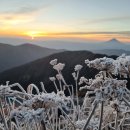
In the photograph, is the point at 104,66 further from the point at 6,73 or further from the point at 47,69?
the point at 6,73

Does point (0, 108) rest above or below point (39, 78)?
above

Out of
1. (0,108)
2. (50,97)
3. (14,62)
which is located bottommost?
(14,62)

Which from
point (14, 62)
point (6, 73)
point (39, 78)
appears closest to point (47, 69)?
point (39, 78)

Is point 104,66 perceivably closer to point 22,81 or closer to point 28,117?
point 28,117

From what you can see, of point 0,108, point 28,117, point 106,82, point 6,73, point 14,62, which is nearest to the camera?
point 28,117

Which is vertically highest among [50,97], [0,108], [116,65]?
[116,65]

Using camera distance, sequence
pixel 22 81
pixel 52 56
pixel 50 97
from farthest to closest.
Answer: pixel 52 56, pixel 22 81, pixel 50 97

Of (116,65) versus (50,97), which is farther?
(116,65)

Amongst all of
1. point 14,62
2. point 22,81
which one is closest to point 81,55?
point 22,81

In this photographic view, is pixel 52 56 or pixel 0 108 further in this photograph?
pixel 52 56
